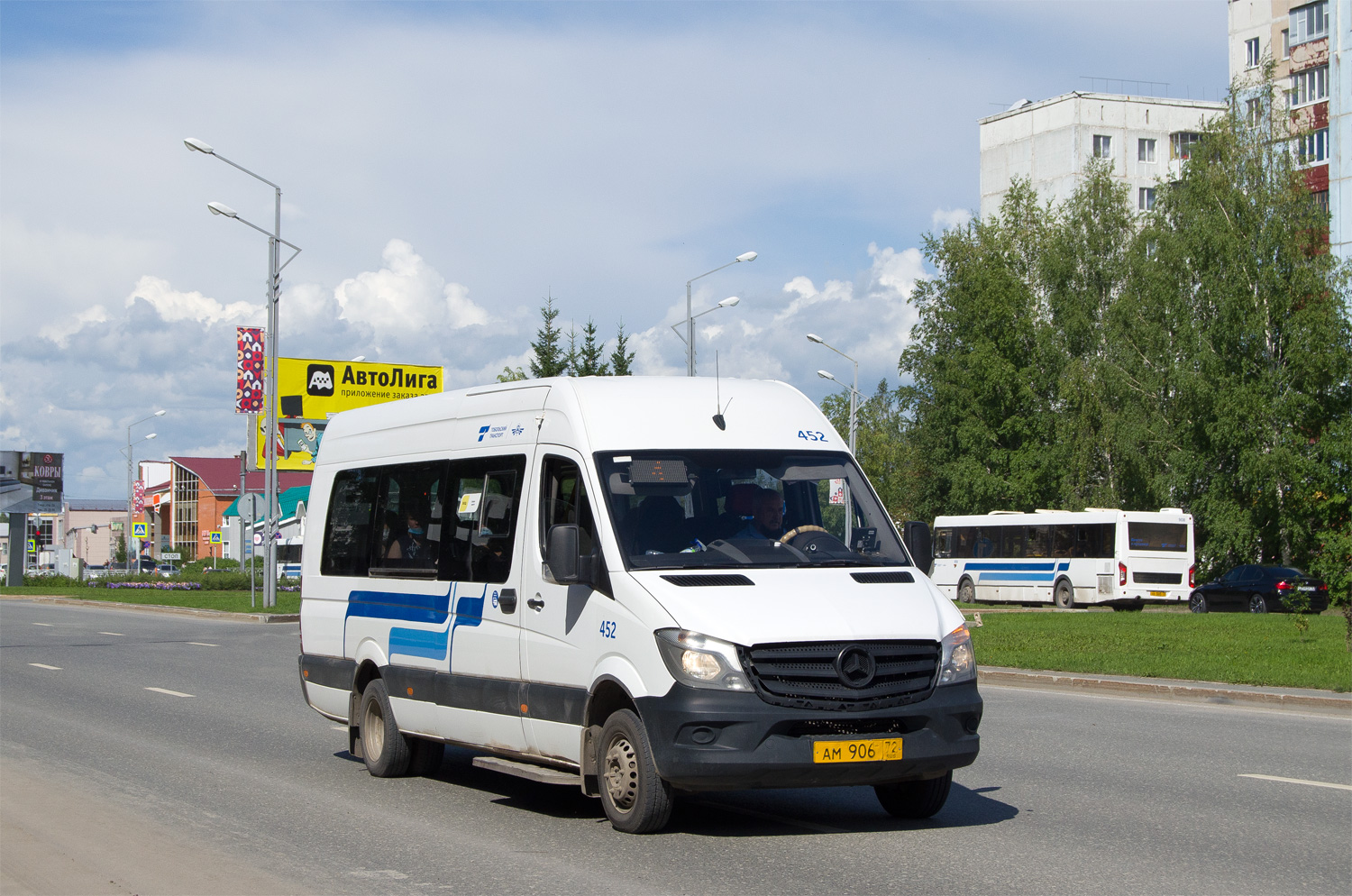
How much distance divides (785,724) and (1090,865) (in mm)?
1616

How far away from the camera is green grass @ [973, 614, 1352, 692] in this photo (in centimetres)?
1792

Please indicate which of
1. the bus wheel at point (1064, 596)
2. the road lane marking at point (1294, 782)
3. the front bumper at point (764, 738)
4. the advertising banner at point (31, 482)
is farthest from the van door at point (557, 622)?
the advertising banner at point (31, 482)

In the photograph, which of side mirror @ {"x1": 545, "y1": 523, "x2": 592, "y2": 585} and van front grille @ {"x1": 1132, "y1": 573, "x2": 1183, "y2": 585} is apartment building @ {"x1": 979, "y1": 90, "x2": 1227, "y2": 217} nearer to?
van front grille @ {"x1": 1132, "y1": 573, "x2": 1183, "y2": 585}

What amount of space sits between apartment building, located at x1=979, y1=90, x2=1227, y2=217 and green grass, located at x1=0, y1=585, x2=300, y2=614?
60.1 meters

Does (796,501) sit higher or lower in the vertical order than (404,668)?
higher

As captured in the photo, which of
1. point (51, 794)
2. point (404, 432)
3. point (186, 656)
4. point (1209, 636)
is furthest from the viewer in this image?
point (1209, 636)

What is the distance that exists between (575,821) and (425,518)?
265cm

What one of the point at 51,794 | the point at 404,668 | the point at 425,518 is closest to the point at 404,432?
the point at 425,518

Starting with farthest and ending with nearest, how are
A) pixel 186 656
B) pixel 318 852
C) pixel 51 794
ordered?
pixel 186 656, pixel 51 794, pixel 318 852

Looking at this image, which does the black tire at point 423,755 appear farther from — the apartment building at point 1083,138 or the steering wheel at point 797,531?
the apartment building at point 1083,138

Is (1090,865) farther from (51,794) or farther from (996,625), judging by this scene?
(996,625)

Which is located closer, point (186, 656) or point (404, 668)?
point (404, 668)

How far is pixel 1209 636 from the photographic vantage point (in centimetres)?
2577

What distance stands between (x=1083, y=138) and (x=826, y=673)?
9323cm
